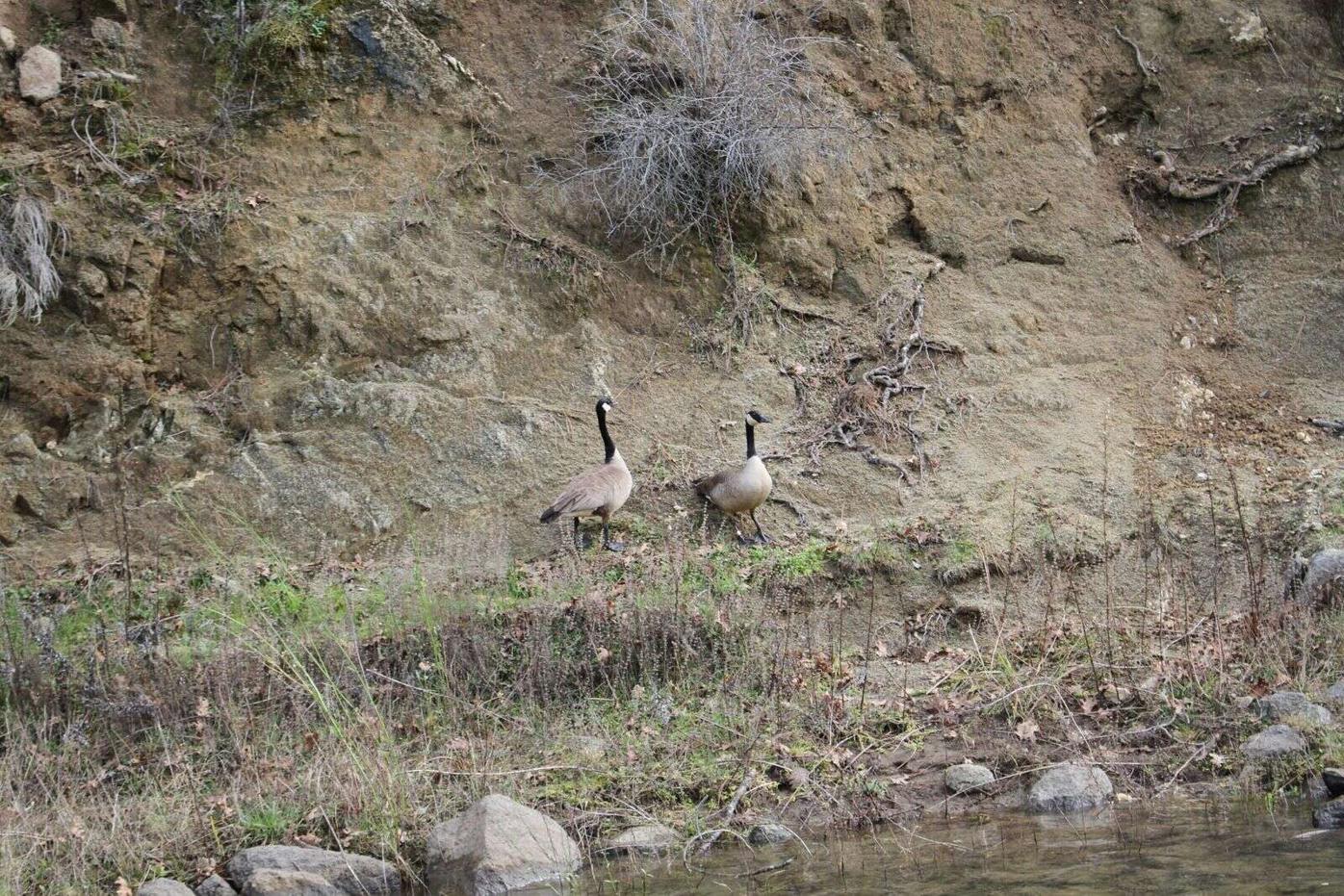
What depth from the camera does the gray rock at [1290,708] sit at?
7305mm

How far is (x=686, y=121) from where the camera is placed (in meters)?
11.5

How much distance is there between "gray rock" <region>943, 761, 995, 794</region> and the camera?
24.2 ft

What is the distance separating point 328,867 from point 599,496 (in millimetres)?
3810

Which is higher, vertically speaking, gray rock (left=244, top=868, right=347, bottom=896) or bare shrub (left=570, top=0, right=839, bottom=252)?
bare shrub (left=570, top=0, right=839, bottom=252)

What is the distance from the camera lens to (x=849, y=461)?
1071 cm

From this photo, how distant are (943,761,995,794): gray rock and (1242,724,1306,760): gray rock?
1.38 meters

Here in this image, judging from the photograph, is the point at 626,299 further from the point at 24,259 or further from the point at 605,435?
the point at 24,259

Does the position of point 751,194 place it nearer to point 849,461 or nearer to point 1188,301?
point 849,461

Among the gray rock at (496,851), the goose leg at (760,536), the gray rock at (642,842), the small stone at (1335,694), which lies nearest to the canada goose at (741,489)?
the goose leg at (760,536)

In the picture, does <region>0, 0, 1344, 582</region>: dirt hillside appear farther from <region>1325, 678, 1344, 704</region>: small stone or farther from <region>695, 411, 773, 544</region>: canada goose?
<region>1325, 678, 1344, 704</region>: small stone

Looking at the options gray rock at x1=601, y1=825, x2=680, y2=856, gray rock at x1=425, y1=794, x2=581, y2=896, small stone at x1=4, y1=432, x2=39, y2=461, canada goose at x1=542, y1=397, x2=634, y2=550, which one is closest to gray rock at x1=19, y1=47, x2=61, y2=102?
small stone at x1=4, y1=432, x2=39, y2=461

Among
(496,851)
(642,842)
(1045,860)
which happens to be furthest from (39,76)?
(1045,860)

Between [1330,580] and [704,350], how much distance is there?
5.14m

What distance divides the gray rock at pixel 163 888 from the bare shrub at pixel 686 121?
22.4 ft
